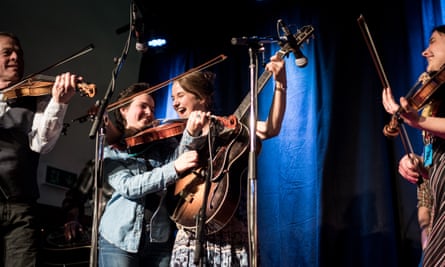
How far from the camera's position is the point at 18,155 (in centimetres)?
231

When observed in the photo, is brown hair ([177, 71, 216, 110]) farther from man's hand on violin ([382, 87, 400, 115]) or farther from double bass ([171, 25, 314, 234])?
man's hand on violin ([382, 87, 400, 115])

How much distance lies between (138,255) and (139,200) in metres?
0.23

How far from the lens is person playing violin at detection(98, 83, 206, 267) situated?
211 centimetres

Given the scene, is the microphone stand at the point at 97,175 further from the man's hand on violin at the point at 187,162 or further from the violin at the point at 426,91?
the violin at the point at 426,91

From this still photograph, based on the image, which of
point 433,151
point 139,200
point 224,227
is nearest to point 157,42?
point 139,200

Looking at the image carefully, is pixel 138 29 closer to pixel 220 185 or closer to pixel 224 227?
pixel 220 185

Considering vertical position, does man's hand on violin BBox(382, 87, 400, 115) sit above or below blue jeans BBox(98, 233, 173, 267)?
above

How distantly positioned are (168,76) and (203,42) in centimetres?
42

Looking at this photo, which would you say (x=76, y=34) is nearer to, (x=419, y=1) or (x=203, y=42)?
(x=203, y=42)

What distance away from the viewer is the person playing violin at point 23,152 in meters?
2.18

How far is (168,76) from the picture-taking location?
429 cm

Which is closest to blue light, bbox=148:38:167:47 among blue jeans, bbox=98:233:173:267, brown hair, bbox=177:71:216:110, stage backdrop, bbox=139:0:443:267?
stage backdrop, bbox=139:0:443:267

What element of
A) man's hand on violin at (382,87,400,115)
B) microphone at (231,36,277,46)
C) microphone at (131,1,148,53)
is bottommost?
man's hand on violin at (382,87,400,115)

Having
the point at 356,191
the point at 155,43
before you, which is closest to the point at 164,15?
the point at 155,43
